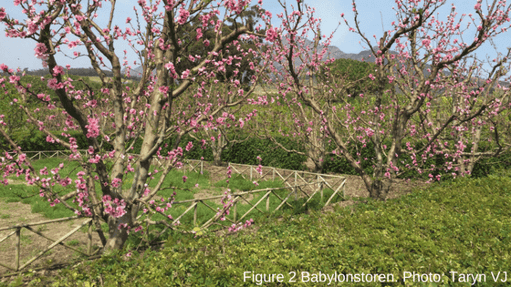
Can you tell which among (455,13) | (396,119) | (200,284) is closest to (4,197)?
(200,284)

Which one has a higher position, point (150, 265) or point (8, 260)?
point (150, 265)

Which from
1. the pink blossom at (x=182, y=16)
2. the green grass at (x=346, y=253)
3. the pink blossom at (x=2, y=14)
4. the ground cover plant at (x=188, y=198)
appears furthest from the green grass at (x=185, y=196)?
the pink blossom at (x=182, y=16)

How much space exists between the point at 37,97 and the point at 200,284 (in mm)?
4600

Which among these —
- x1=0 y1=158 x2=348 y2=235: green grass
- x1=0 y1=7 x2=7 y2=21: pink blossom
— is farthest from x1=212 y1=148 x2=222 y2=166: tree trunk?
x1=0 y1=7 x2=7 y2=21: pink blossom

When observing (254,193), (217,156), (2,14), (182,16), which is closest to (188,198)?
(254,193)

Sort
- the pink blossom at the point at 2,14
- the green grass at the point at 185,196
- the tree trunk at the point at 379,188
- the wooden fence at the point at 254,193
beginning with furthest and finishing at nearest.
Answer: the tree trunk at the point at 379,188, the green grass at the point at 185,196, the wooden fence at the point at 254,193, the pink blossom at the point at 2,14

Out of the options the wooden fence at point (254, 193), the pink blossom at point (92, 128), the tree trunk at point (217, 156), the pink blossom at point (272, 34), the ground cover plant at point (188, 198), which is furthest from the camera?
the tree trunk at point (217, 156)

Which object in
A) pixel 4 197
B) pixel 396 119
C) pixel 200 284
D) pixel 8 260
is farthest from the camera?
pixel 4 197

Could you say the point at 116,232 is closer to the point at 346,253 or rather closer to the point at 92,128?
the point at 92,128

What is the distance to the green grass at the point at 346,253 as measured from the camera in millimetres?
4414

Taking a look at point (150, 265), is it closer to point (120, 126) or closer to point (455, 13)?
point (120, 126)

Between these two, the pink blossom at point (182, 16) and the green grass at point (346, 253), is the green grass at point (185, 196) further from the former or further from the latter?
the pink blossom at point (182, 16)

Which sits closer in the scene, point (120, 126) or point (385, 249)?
point (385, 249)

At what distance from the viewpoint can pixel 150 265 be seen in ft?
16.4
